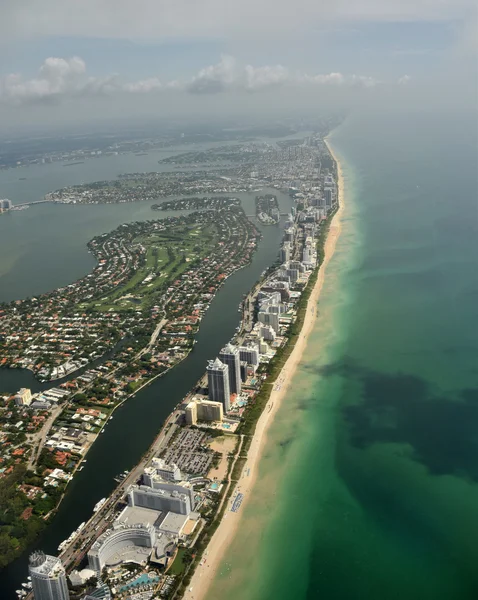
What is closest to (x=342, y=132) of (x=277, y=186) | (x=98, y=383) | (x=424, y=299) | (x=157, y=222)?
(x=277, y=186)

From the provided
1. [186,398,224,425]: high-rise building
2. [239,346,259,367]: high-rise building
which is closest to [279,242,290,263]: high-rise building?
[239,346,259,367]: high-rise building

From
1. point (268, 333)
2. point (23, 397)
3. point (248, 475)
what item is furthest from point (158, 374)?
point (248, 475)

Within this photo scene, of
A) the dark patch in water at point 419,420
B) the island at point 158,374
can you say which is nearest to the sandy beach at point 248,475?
the island at point 158,374

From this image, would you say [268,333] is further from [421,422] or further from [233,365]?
[421,422]

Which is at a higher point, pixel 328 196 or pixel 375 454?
pixel 328 196

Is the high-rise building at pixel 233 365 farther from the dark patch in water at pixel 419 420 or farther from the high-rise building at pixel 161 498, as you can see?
the high-rise building at pixel 161 498

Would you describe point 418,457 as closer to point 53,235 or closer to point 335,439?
point 335,439
